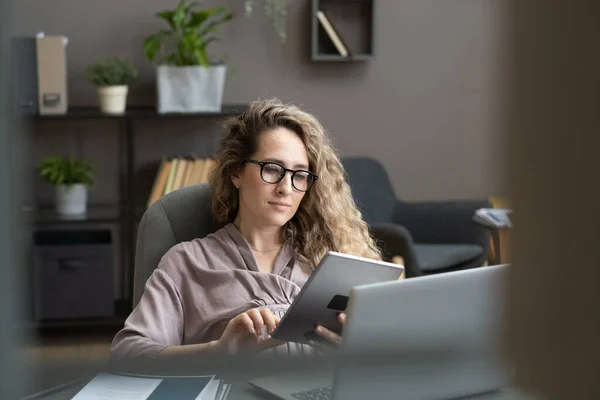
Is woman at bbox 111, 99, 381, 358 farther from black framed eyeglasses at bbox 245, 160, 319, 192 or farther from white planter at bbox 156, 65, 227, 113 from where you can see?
white planter at bbox 156, 65, 227, 113

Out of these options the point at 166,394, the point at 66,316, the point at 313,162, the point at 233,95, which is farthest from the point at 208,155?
the point at 166,394

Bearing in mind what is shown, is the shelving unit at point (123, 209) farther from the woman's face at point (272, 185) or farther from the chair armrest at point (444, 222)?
the woman's face at point (272, 185)

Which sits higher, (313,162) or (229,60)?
(229,60)

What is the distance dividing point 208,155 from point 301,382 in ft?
14.8

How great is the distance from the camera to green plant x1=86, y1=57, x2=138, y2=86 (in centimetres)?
443

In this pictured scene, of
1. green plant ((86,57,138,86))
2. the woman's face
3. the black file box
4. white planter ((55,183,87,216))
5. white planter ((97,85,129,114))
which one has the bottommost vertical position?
the black file box

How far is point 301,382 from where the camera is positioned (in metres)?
0.26

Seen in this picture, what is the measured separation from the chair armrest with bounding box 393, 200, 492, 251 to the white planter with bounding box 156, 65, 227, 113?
1.13 meters

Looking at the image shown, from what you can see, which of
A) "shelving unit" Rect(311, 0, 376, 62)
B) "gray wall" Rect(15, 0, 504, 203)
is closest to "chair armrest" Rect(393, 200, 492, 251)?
"gray wall" Rect(15, 0, 504, 203)

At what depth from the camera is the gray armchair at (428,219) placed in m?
4.27

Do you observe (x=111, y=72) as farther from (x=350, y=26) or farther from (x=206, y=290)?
(x=206, y=290)

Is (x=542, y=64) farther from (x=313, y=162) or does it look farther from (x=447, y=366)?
(x=313, y=162)

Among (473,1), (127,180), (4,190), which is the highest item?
(473,1)

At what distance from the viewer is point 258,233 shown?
214cm
